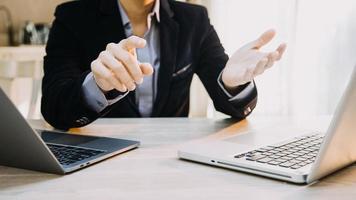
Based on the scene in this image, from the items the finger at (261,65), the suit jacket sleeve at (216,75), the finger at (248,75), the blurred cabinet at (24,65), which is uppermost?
the finger at (261,65)

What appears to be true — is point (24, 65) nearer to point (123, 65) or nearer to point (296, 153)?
point (123, 65)

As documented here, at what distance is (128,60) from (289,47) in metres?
2.17

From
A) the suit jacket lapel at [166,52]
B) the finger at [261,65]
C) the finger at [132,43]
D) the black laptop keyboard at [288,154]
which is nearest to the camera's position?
the black laptop keyboard at [288,154]

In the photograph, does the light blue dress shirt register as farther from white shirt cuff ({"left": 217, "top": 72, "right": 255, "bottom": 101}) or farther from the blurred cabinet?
the blurred cabinet

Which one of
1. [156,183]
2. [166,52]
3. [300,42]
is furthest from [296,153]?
[300,42]

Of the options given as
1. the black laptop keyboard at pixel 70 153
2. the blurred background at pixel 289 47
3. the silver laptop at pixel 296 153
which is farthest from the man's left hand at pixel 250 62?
the blurred background at pixel 289 47

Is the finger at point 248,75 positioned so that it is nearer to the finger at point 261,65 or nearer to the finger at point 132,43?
the finger at point 261,65

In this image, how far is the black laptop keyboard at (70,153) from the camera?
2.46 ft

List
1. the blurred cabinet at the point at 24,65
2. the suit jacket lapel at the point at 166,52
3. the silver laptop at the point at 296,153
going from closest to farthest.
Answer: the silver laptop at the point at 296,153
the suit jacket lapel at the point at 166,52
the blurred cabinet at the point at 24,65

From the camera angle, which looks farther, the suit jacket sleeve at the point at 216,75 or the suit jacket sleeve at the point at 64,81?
the suit jacket sleeve at the point at 216,75

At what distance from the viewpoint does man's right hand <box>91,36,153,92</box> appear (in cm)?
83

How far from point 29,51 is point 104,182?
7.30 feet

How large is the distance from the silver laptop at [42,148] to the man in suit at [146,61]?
0.59ft

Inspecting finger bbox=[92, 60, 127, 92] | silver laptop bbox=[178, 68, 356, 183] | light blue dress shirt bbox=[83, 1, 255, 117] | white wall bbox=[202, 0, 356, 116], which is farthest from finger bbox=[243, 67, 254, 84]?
white wall bbox=[202, 0, 356, 116]
